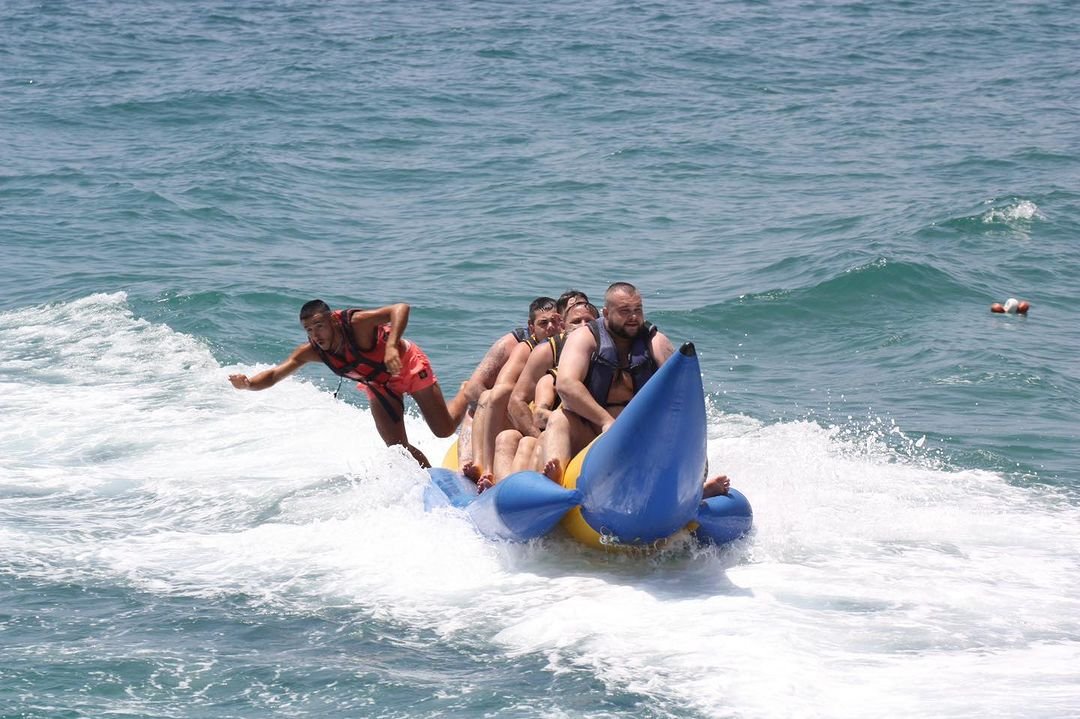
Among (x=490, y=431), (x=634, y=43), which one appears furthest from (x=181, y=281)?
(x=634, y=43)

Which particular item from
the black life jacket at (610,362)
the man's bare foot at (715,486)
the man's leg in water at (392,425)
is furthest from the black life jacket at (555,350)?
the man's leg in water at (392,425)

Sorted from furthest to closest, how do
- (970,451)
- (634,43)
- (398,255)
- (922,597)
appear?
(634,43)
(398,255)
(970,451)
(922,597)

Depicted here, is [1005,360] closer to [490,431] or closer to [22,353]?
[490,431]

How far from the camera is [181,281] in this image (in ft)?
43.0

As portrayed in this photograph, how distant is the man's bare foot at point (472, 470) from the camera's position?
6.93m

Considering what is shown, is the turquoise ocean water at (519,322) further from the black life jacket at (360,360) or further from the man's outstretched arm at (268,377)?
the man's outstretched arm at (268,377)

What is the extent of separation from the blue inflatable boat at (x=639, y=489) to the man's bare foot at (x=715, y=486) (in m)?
0.03

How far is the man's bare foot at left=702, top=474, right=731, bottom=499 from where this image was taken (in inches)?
241

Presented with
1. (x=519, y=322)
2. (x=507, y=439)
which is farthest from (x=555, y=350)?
(x=519, y=322)

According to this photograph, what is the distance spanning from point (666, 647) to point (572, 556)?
1.09 metres

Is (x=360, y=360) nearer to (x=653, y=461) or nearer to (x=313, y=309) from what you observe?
(x=313, y=309)

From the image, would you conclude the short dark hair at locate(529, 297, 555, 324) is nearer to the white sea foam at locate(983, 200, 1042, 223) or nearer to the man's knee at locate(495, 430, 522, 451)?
the man's knee at locate(495, 430, 522, 451)

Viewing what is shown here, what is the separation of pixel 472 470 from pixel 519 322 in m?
4.89

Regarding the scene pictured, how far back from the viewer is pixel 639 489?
19.0ft
